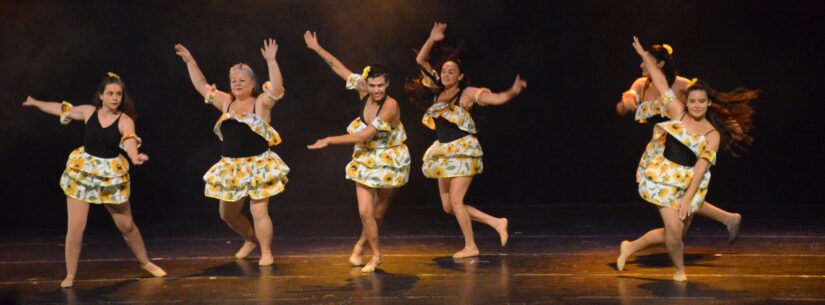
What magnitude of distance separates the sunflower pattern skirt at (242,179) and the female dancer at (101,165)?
0.56 metres

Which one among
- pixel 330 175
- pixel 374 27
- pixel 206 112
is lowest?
pixel 330 175

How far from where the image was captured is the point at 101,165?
5328 mm

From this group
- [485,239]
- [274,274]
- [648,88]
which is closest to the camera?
[274,274]

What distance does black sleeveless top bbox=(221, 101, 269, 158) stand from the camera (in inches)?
229

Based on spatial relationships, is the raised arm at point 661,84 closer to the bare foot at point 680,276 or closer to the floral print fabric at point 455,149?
the bare foot at point 680,276

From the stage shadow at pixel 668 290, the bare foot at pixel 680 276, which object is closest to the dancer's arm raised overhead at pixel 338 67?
the stage shadow at pixel 668 290

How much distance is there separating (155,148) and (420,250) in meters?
3.08

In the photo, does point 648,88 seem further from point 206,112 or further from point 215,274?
point 206,112

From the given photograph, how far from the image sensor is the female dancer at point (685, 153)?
202 inches

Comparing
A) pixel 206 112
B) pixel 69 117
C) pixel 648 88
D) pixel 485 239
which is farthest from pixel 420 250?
pixel 206 112

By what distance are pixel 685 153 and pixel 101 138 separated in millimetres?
2757

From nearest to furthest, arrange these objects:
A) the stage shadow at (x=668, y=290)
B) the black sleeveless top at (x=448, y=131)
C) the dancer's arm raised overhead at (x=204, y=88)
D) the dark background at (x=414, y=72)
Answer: the stage shadow at (x=668, y=290) → the dancer's arm raised overhead at (x=204, y=88) → the black sleeveless top at (x=448, y=131) → the dark background at (x=414, y=72)

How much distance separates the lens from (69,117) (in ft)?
18.0

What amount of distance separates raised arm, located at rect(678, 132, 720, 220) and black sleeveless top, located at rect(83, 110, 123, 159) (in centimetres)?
268
